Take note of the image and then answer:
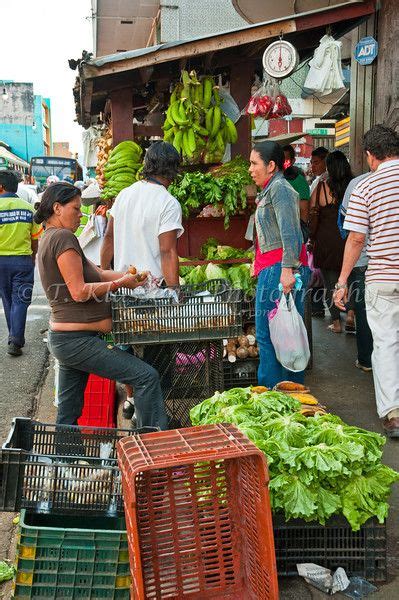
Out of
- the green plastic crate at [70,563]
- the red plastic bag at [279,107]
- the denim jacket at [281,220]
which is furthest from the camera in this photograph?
the red plastic bag at [279,107]

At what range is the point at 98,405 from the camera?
5.26 metres

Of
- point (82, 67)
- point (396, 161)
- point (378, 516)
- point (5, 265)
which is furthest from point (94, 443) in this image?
point (5, 265)

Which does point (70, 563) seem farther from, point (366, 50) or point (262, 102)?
point (366, 50)

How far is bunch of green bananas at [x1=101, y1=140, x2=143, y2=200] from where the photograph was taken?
7.05 metres

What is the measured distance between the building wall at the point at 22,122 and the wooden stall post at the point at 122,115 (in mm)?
55409

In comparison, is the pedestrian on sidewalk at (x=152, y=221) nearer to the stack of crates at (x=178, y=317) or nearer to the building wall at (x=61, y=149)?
the stack of crates at (x=178, y=317)

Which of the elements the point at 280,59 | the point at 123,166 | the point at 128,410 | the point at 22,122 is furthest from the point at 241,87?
the point at 22,122

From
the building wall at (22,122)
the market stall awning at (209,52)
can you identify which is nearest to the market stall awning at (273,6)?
the market stall awning at (209,52)

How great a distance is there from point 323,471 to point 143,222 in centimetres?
247

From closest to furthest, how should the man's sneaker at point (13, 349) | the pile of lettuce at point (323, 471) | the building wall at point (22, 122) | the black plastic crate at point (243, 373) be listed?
the pile of lettuce at point (323, 471), the black plastic crate at point (243, 373), the man's sneaker at point (13, 349), the building wall at point (22, 122)

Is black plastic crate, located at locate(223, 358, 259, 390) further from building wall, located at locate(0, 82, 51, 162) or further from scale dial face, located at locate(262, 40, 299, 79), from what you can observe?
building wall, located at locate(0, 82, 51, 162)

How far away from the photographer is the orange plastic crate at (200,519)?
92.2 inches

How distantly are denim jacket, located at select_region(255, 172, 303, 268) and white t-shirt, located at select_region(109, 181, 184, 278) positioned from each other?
2.22ft

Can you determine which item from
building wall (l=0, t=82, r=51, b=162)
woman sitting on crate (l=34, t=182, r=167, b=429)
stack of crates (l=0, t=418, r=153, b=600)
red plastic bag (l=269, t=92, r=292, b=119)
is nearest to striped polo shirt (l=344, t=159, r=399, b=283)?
woman sitting on crate (l=34, t=182, r=167, b=429)
